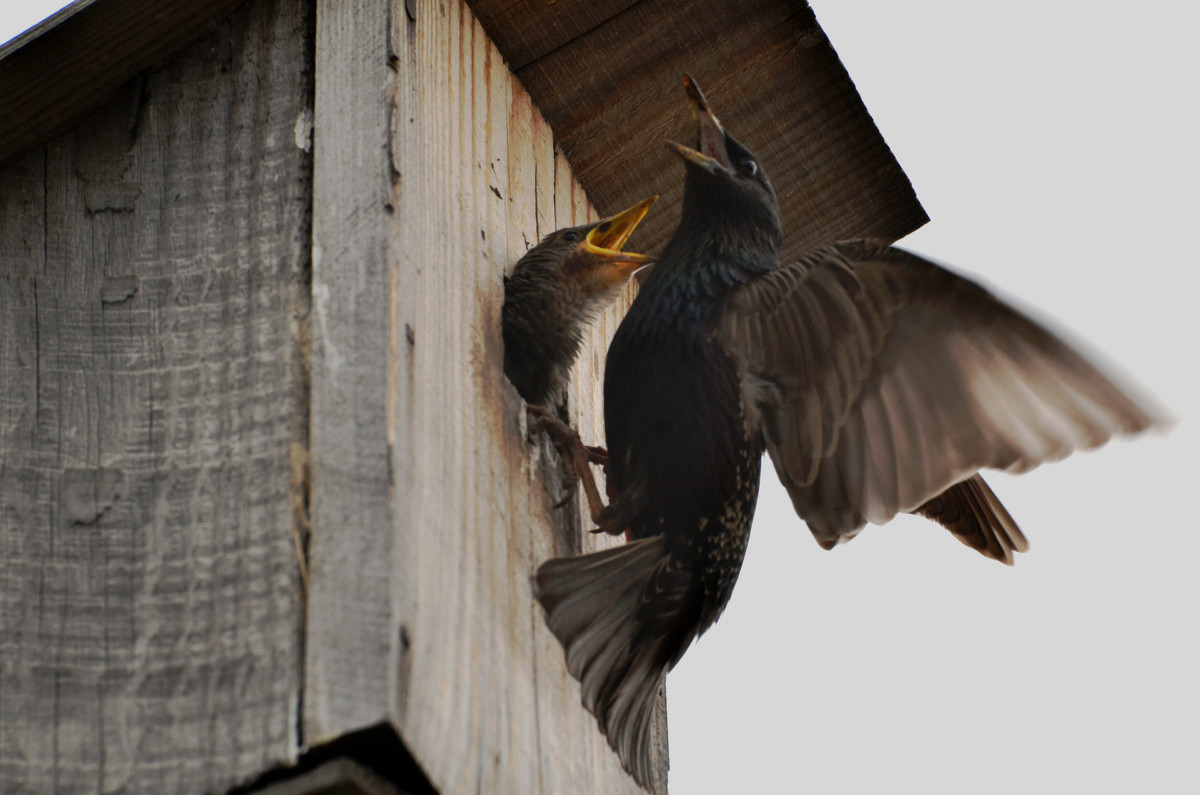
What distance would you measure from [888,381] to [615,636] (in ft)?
2.02

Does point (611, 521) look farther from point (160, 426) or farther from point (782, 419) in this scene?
point (160, 426)

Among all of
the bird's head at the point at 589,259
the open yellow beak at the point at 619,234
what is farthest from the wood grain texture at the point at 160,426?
the open yellow beak at the point at 619,234

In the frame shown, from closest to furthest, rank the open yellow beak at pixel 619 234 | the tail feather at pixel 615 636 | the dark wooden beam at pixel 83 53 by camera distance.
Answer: the tail feather at pixel 615 636 → the dark wooden beam at pixel 83 53 → the open yellow beak at pixel 619 234

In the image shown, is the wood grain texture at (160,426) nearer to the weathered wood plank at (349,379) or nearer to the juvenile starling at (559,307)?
the weathered wood plank at (349,379)

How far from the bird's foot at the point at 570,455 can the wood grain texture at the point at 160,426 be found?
0.54m

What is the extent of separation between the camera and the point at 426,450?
2.00 meters

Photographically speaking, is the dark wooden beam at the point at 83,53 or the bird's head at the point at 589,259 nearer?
the dark wooden beam at the point at 83,53

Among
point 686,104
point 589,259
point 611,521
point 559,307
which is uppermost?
point 686,104

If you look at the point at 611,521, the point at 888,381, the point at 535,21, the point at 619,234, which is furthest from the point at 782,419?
the point at 535,21

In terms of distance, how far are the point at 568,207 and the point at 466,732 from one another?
1.54 metres

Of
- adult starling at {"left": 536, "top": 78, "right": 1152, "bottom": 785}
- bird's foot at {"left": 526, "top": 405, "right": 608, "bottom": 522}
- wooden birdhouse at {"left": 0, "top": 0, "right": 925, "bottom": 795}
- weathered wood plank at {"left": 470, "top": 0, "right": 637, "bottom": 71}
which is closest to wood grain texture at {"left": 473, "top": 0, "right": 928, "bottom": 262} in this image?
weathered wood plank at {"left": 470, "top": 0, "right": 637, "bottom": 71}

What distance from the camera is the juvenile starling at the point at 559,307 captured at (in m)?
2.53

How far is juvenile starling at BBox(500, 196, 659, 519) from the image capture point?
2527mm

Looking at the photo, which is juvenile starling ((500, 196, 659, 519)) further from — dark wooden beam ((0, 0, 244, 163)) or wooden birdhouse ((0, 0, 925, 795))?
dark wooden beam ((0, 0, 244, 163))
